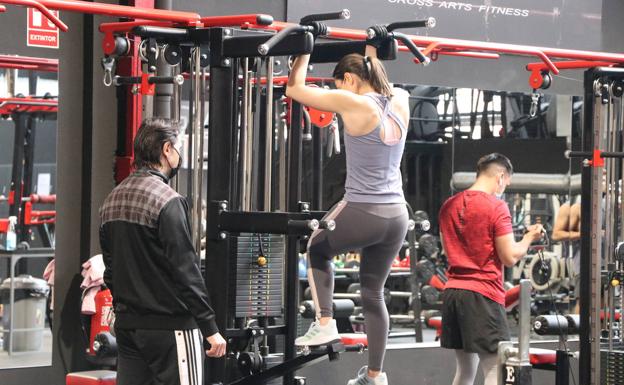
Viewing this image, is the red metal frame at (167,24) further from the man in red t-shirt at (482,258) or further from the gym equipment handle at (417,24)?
the man in red t-shirt at (482,258)

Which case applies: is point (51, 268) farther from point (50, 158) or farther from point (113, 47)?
point (113, 47)

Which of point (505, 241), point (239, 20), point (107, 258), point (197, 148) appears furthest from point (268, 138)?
point (505, 241)

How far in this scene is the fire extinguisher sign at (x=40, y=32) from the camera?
6.82m

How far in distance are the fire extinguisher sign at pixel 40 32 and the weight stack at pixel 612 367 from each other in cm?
391

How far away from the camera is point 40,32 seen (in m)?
6.87

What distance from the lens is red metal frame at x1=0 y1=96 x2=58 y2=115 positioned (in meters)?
6.96

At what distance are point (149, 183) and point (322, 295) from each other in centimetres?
100

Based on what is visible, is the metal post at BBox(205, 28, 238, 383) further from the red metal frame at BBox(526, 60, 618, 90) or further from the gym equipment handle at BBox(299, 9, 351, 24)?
the red metal frame at BBox(526, 60, 618, 90)

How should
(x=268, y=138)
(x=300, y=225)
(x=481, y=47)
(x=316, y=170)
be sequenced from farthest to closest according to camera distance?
(x=316, y=170) → (x=481, y=47) → (x=268, y=138) → (x=300, y=225)

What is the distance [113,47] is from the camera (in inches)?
213

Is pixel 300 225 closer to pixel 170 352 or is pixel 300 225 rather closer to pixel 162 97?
pixel 170 352

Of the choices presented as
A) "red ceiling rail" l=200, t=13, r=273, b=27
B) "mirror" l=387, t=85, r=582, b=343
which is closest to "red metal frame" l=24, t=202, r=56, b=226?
"red ceiling rail" l=200, t=13, r=273, b=27

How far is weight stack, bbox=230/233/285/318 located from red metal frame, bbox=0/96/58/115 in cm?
220

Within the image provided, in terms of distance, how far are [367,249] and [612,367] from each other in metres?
2.24
